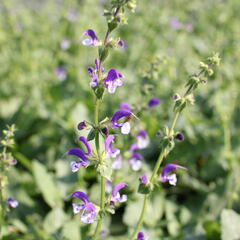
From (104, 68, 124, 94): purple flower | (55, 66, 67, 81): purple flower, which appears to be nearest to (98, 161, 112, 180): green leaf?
(104, 68, 124, 94): purple flower

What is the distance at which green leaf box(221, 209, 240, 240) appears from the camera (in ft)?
10.9

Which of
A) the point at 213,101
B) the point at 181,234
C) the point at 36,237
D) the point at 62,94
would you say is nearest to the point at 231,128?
the point at 213,101

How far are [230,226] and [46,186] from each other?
6.04ft

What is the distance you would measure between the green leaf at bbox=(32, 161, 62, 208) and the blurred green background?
0.01m

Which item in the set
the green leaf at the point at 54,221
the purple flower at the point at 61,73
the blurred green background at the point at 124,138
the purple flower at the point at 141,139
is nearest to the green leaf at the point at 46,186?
the blurred green background at the point at 124,138

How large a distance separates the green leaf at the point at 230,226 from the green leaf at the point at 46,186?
5.22 ft

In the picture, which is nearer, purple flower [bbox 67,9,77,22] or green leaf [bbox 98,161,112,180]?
green leaf [bbox 98,161,112,180]

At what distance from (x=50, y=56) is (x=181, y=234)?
454 centimetres

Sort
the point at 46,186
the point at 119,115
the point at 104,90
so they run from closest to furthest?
the point at 104,90
the point at 119,115
the point at 46,186

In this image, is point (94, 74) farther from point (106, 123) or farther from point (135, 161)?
point (135, 161)

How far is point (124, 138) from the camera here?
3682mm

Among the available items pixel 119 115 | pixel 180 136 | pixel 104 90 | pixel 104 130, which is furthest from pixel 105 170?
pixel 180 136

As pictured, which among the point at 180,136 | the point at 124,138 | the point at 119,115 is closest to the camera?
the point at 119,115

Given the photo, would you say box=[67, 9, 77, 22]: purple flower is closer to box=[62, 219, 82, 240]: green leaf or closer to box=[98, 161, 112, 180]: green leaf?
box=[62, 219, 82, 240]: green leaf
